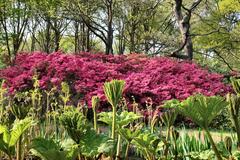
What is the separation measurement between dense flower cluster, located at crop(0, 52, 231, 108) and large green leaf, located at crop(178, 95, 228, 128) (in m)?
8.45

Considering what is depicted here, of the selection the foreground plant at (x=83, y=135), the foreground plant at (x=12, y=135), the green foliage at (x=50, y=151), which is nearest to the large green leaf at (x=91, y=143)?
the foreground plant at (x=83, y=135)

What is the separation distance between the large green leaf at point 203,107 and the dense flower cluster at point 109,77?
845 centimetres

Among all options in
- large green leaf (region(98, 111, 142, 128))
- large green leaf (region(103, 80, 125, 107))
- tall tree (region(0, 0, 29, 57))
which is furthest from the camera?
tall tree (region(0, 0, 29, 57))

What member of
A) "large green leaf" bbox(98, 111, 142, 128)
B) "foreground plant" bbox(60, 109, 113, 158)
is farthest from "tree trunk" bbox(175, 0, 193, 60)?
"foreground plant" bbox(60, 109, 113, 158)

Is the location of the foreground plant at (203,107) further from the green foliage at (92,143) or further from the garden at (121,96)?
the green foliage at (92,143)

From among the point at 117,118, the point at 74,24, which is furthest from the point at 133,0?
the point at 117,118

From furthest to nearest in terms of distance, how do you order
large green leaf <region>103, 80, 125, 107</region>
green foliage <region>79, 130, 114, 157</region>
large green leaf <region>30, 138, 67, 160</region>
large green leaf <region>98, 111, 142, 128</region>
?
large green leaf <region>98, 111, 142, 128</region> → large green leaf <region>103, 80, 125, 107</region> → green foliage <region>79, 130, 114, 157</region> → large green leaf <region>30, 138, 67, 160</region>

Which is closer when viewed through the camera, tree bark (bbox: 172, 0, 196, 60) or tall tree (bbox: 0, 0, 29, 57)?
tree bark (bbox: 172, 0, 196, 60)

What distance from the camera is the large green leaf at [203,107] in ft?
5.90

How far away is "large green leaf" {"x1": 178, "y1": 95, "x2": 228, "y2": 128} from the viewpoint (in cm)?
180

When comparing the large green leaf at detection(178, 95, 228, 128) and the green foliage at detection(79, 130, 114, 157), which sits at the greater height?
the large green leaf at detection(178, 95, 228, 128)

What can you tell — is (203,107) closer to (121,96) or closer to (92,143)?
(92,143)

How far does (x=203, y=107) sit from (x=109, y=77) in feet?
29.7

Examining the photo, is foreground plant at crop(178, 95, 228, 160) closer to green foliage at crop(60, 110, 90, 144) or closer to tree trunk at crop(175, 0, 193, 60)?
green foliage at crop(60, 110, 90, 144)
